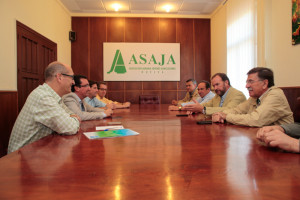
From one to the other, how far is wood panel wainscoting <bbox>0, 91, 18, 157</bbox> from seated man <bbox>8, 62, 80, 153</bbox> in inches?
67.8

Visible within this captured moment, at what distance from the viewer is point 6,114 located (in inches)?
131

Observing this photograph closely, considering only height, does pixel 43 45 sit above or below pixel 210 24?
below

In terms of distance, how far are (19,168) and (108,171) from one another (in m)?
0.36

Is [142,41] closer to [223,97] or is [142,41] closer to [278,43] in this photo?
[278,43]

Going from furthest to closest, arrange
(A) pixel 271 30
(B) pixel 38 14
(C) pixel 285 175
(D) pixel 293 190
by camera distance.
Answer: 1. (B) pixel 38 14
2. (A) pixel 271 30
3. (C) pixel 285 175
4. (D) pixel 293 190

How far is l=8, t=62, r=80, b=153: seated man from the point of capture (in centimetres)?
157

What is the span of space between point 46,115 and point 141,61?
5.19m

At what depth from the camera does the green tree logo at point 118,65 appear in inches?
257

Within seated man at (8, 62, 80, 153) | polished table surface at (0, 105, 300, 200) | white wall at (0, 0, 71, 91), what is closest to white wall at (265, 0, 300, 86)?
polished table surface at (0, 105, 300, 200)

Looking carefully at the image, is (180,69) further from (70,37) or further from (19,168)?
(19,168)

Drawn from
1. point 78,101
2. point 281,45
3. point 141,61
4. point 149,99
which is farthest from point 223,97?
point 141,61

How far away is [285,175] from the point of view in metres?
0.74

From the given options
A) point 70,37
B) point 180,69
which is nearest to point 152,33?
point 180,69

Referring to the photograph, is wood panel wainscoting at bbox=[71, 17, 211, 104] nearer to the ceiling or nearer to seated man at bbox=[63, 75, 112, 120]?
the ceiling
